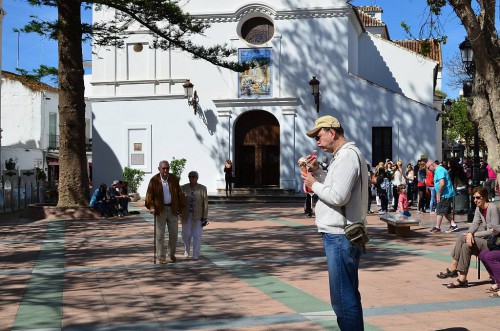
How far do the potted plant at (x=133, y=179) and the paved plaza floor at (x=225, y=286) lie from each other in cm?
1361

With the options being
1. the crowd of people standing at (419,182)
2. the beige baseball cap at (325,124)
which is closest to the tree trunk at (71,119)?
the crowd of people standing at (419,182)

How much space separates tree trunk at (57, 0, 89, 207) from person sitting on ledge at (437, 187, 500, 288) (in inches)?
537

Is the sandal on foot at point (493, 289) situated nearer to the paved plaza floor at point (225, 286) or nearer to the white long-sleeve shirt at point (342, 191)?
the paved plaza floor at point (225, 286)

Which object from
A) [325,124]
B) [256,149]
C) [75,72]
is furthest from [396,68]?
[325,124]

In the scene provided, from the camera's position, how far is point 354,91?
28.0 m

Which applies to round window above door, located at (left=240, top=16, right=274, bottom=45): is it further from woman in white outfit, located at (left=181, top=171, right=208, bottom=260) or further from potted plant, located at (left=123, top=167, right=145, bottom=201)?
woman in white outfit, located at (left=181, top=171, right=208, bottom=260)

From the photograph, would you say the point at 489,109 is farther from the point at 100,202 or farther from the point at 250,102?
the point at 250,102

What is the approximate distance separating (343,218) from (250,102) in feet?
78.9

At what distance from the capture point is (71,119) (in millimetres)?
19391

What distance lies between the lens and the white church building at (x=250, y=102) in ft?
91.8

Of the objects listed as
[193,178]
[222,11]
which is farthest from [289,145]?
[193,178]

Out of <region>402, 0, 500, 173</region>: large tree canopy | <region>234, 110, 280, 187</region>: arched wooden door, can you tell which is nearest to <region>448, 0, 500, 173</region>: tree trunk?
<region>402, 0, 500, 173</region>: large tree canopy

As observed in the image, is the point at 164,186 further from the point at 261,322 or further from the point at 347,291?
the point at 347,291

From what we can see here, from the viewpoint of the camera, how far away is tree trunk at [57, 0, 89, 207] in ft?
63.4
